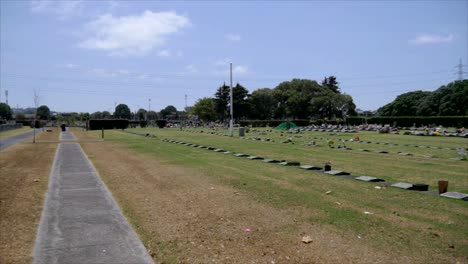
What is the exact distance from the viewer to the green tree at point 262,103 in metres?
95.6

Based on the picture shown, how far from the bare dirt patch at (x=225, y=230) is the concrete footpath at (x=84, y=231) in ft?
0.81

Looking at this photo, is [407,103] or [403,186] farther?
[407,103]

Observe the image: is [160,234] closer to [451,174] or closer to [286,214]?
[286,214]

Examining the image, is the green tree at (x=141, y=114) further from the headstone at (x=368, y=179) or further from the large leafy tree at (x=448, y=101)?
the headstone at (x=368, y=179)

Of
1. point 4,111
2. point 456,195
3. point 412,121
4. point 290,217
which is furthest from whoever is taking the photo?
point 4,111

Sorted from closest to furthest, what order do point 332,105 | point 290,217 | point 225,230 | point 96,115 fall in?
point 225,230 → point 290,217 → point 332,105 → point 96,115

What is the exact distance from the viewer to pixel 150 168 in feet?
46.9

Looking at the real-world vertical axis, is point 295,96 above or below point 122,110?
above

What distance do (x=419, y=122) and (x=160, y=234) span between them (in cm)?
6394

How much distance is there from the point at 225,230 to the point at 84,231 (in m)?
2.25

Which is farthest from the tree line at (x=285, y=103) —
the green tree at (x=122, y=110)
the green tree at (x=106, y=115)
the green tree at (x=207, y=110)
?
the green tree at (x=122, y=110)

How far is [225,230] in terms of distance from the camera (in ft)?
20.1

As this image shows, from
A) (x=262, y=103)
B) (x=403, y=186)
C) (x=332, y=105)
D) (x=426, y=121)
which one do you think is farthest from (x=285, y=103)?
(x=403, y=186)

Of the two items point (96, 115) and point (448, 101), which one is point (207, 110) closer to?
point (448, 101)
